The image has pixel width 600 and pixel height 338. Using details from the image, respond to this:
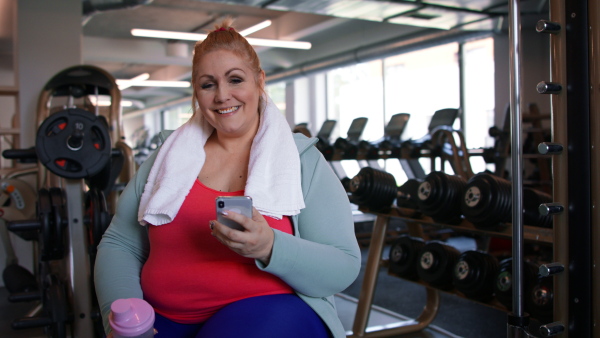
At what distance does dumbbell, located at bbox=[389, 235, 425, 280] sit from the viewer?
2762 millimetres

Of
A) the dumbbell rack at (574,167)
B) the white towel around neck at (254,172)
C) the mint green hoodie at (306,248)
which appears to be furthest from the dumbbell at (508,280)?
the white towel around neck at (254,172)

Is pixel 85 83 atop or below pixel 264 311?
atop

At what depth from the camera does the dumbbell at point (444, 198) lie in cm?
235

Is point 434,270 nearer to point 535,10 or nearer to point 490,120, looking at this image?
point 535,10

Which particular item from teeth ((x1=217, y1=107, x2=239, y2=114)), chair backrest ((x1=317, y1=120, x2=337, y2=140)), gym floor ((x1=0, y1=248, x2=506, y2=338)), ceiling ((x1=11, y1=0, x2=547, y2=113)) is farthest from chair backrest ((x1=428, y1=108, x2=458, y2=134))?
teeth ((x1=217, y1=107, x2=239, y2=114))

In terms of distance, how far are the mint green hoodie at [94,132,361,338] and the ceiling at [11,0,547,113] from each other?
377 cm

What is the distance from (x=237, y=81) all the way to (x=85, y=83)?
227 cm

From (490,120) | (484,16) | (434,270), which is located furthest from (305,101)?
(434,270)

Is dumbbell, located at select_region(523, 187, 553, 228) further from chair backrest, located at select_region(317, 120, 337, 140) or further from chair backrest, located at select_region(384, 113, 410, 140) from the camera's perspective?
chair backrest, located at select_region(317, 120, 337, 140)

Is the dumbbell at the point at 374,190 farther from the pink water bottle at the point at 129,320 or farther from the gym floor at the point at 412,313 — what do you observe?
the pink water bottle at the point at 129,320

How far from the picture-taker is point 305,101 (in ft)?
33.8

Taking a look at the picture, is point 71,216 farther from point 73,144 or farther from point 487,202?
point 487,202

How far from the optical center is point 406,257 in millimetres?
2787

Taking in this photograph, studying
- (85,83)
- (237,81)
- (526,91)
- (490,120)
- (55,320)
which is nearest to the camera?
(237,81)
